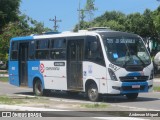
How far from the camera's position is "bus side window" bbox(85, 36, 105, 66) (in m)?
19.1

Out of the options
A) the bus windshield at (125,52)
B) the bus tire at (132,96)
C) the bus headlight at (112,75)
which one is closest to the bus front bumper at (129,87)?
the bus headlight at (112,75)

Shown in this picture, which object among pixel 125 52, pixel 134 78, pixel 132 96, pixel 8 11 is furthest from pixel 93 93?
pixel 8 11

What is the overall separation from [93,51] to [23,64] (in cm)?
598

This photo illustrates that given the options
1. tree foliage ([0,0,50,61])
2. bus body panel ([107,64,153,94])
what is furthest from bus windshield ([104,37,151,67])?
tree foliage ([0,0,50,61])

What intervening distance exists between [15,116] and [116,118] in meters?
3.06

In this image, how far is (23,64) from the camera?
80.0 ft

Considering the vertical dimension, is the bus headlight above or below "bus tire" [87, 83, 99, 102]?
above

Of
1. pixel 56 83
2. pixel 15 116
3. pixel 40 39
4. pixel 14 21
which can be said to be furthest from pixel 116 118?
pixel 14 21

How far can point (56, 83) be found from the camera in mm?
21891

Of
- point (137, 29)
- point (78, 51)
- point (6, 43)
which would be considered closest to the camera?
point (78, 51)

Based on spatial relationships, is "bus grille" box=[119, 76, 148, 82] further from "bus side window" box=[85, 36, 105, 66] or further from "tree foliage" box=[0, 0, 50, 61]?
"tree foliage" box=[0, 0, 50, 61]

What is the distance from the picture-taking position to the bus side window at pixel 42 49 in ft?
73.9

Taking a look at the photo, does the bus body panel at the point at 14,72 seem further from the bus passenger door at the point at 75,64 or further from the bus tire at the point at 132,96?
the bus tire at the point at 132,96

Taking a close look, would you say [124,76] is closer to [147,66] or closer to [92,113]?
[147,66]
